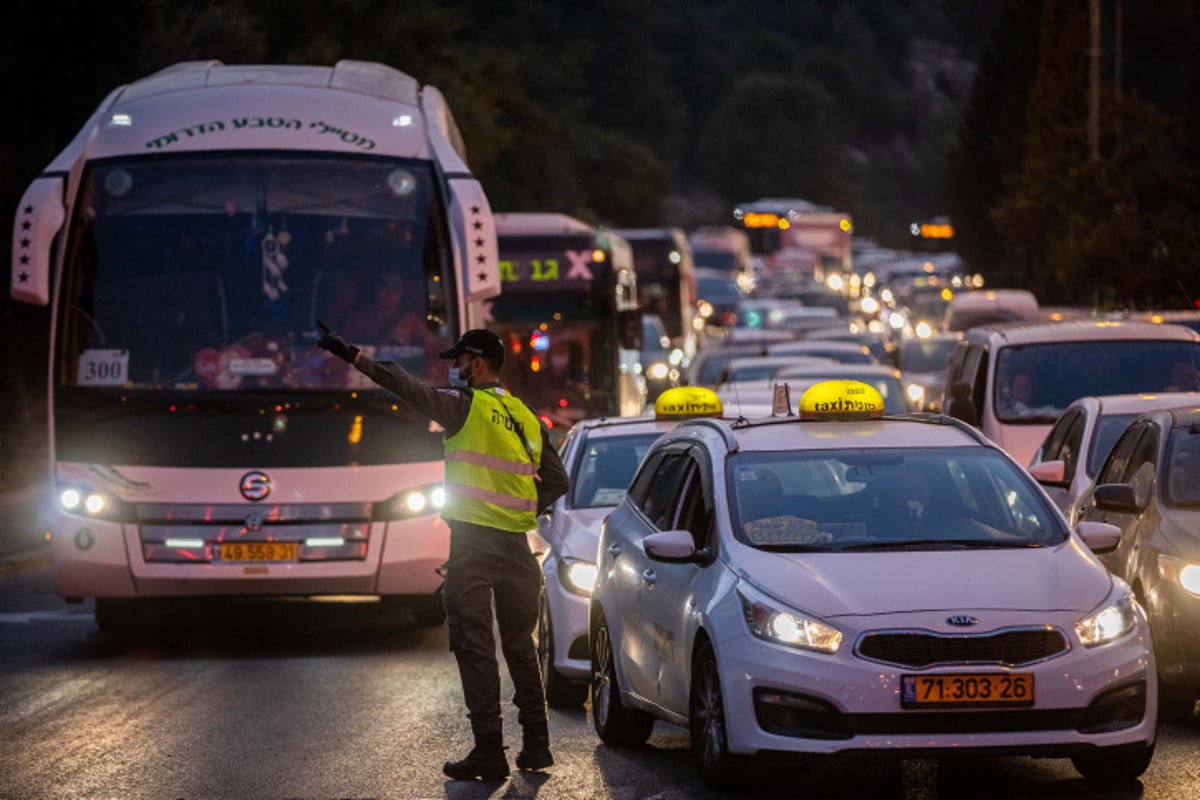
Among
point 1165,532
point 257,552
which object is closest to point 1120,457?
point 1165,532

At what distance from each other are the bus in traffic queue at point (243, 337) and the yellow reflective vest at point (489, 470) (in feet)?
15.9

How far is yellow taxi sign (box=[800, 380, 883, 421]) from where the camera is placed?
10.8 m

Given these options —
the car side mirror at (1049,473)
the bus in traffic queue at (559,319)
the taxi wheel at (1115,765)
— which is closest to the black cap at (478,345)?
the taxi wheel at (1115,765)

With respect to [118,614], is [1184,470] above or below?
above

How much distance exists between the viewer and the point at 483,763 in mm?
10086

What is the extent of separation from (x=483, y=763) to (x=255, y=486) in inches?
210

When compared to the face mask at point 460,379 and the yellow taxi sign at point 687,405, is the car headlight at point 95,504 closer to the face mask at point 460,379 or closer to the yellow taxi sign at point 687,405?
the yellow taxi sign at point 687,405

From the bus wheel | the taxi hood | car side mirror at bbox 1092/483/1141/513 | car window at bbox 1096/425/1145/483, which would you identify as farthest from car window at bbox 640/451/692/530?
the bus wheel

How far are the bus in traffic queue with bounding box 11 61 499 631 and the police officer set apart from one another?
475 centimetres

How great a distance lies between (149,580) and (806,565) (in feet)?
21.5

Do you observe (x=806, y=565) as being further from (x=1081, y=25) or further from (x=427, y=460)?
(x=1081, y=25)

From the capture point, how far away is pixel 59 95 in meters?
27.8

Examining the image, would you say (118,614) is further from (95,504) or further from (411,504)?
(411,504)

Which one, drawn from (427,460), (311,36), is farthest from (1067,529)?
(311,36)
